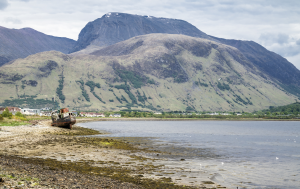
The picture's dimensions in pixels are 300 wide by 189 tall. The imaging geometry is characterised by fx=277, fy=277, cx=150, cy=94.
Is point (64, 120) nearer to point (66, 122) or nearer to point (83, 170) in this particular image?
point (66, 122)

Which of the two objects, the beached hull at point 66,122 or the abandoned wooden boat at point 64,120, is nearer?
the beached hull at point 66,122

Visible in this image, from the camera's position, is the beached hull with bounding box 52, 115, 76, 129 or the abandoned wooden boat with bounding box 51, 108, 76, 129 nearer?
the beached hull with bounding box 52, 115, 76, 129

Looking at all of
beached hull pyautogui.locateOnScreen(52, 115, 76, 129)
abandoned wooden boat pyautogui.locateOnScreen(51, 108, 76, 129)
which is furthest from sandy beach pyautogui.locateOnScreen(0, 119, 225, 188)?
abandoned wooden boat pyautogui.locateOnScreen(51, 108, 76, 129)

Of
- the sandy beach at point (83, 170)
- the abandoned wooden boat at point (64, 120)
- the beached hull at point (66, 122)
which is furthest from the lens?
the abandoned wooden boat at point (64, 120)

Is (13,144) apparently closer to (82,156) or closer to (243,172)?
(82,156)

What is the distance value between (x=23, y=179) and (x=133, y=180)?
9.10 metres

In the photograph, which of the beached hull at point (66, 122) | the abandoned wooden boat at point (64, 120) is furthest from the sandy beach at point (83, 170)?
the abandoned wooden boat at point (64, 120)

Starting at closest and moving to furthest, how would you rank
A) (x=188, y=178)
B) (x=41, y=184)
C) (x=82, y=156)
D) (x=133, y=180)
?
(x=41, y=184) → (x=133, y=180) → (x=188, y=178) → (x=82, y=156)

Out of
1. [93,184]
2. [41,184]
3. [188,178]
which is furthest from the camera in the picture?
[188,178]

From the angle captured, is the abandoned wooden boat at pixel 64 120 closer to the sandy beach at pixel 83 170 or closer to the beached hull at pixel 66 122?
the beached hull at pixel 66 122

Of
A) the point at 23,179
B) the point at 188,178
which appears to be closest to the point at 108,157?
the point at 188,178

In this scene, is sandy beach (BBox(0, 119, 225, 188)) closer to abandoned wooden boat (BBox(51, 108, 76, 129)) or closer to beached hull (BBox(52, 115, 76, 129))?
beached hull (BBox(52, 115, 76, 129))

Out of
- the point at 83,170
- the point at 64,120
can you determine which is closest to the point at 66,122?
the point at 64,120

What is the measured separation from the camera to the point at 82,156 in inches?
1374
